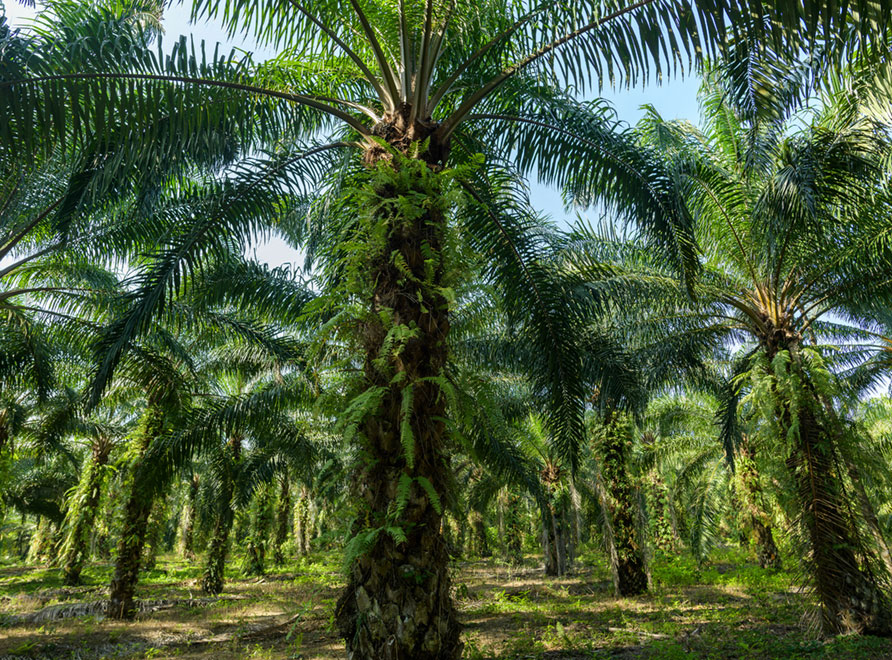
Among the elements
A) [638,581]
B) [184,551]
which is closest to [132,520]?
[638,581]

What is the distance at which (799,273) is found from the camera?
343 inches

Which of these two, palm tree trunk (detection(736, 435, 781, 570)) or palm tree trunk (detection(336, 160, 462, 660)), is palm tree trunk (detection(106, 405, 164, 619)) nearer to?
palm tree trunk (detection(336, 160, 462, 660))

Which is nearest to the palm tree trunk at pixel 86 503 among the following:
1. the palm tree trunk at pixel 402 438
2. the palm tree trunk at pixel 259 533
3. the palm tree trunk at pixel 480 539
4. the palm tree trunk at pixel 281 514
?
the palm tree trunk at pixel 259 533

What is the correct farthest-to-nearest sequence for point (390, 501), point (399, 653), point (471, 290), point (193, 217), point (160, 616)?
point (160, 616) → point (193, 217) → point (471, 290) → point (390, 501) → point (399, 653)

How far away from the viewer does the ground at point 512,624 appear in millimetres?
6988

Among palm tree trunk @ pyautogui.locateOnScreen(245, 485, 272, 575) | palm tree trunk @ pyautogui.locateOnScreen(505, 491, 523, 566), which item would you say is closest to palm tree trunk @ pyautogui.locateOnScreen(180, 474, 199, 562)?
palm tree trunk @ pyautogui.locateOnScreen(245, 485, 272, 575)

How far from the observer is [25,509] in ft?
76.6

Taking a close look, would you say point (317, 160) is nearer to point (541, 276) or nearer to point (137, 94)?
point (137, 94)

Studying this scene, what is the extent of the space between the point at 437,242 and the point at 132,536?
968cm

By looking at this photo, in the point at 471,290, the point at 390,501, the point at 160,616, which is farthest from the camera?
the point at 160,616

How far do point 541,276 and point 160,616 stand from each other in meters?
11.0

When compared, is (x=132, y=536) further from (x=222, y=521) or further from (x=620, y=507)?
(x=620, y=507)

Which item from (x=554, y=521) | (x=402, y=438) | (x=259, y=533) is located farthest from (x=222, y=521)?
(x=402, y=438)

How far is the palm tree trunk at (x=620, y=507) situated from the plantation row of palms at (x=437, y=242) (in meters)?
0.06
